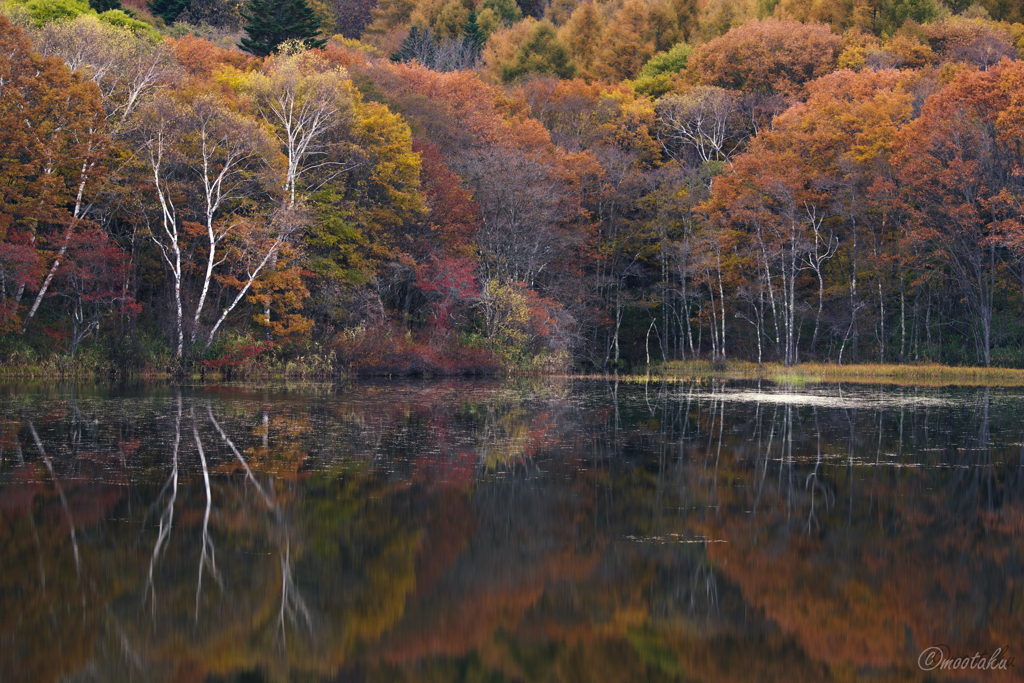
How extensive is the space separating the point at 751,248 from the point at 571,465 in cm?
3671

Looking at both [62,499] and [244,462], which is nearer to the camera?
[62,499]

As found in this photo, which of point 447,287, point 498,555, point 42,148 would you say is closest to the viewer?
point 498,555

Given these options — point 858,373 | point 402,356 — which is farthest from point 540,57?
point 402,356

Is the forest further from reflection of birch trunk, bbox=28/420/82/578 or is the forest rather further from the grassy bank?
reflection of birch trunk, bbox=28/420/82/578

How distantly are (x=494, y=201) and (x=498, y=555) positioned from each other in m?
36.9

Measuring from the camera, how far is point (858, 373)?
4112 cm

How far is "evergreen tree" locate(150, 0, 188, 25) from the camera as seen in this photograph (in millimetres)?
65125

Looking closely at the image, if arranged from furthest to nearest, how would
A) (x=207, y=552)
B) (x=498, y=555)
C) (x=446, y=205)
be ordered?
(x=446, y=205) → (x=498, y=555) → (x=207, y=552)

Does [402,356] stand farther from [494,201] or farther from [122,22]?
[122,22]

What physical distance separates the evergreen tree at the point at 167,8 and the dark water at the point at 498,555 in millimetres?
55960

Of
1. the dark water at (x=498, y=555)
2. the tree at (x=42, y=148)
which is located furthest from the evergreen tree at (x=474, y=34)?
the dark water at (x=498, y=555)

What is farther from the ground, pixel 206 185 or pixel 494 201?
pixel 494 201

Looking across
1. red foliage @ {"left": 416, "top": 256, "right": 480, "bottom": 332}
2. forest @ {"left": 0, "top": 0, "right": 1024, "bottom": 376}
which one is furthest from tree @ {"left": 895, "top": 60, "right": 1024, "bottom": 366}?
red foliage @ {"left": 416, "top": 256, "right": 480, "bottom": 332}

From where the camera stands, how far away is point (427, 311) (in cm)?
4191
